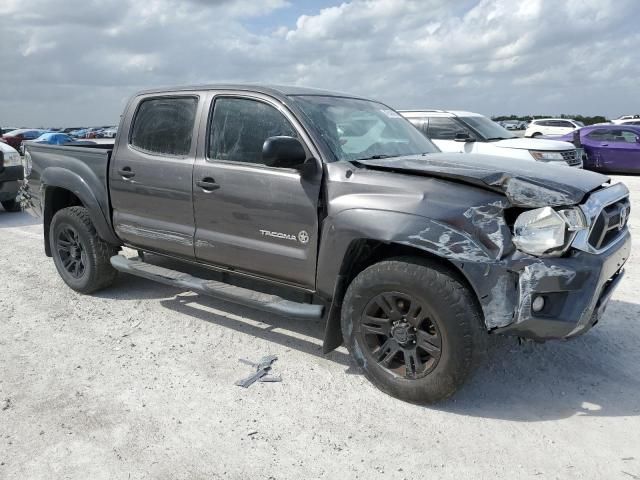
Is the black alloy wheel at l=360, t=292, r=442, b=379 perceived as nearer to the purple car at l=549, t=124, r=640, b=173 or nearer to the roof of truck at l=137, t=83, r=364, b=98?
the roof of truck at l=137, t=83, r=364, b=98

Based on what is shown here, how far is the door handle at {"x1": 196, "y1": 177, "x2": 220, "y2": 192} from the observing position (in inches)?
159

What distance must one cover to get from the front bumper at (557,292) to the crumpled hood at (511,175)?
32 centimetres

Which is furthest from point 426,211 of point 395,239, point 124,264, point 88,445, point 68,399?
point 124,264

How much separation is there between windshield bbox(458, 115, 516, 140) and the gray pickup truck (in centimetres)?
631

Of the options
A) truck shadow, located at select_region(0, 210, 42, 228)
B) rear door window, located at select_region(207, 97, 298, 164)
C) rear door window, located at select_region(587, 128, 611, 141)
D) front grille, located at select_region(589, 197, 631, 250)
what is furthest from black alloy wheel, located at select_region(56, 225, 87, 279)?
rear door window, located at select_region(587, 128, 611, 141)

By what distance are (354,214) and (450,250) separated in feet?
2.07

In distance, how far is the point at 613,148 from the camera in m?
15.8

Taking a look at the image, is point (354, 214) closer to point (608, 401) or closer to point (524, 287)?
point (524, 287)

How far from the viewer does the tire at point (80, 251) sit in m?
5.11

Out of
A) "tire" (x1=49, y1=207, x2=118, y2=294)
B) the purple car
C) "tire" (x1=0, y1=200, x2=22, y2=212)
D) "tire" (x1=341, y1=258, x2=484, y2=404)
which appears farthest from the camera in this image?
the purple car

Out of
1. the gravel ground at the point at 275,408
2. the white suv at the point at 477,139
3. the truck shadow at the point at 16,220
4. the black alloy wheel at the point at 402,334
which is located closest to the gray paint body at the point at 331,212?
the black alloy wheel at the point at 402,334

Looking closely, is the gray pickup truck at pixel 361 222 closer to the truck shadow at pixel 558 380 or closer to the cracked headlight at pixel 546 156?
the truck shadow at pixel 558 380

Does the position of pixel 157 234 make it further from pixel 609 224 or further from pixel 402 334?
pixel 609 224

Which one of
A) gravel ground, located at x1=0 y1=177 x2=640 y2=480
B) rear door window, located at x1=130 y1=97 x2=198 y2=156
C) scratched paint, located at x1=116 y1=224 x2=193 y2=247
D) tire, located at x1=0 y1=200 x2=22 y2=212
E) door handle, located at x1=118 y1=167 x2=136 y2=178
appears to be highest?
rear door window, located at x1=130 y1=97 x2=198 y2=156
